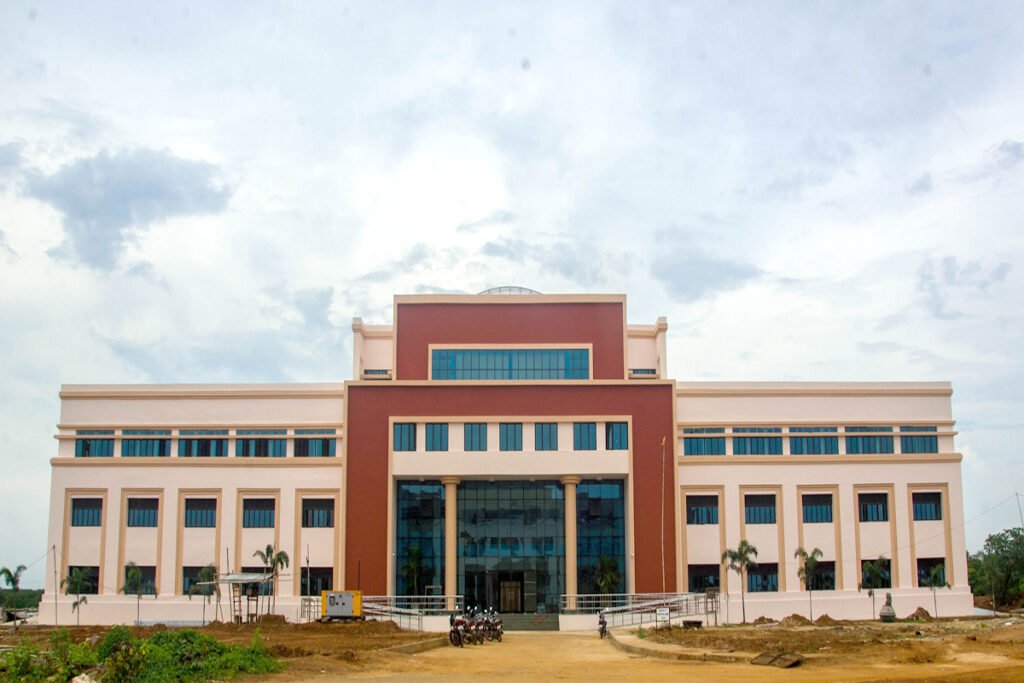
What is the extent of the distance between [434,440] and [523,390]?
5.79 meters

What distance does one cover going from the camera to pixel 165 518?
2426 inches

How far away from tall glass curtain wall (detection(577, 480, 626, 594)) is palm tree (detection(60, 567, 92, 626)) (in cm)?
2744

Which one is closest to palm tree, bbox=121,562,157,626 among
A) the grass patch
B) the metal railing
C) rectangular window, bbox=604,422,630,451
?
the metal railing

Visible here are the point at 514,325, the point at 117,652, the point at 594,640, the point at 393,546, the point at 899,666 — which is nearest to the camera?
the point at 117,652

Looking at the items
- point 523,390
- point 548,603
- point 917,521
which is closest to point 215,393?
point 523,390

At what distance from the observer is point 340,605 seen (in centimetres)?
5519

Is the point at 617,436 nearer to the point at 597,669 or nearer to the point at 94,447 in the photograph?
the point at 597,669

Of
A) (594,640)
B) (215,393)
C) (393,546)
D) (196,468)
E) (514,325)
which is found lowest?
(594,640)

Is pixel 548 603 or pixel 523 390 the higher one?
pixel 523 390

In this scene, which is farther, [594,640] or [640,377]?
[640,377]

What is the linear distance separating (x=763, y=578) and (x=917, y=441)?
492 inches

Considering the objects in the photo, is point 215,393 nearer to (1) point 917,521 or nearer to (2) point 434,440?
(2) point 434,440

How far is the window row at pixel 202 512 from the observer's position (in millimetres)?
61719

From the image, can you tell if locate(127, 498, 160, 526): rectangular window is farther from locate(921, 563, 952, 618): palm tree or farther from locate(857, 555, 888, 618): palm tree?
locate(921, 563, 952, 618): palm tree
